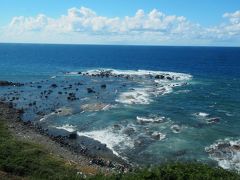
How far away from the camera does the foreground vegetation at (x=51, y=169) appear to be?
34125mm

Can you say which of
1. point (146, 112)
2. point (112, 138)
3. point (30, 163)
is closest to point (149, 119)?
point (146, 112)

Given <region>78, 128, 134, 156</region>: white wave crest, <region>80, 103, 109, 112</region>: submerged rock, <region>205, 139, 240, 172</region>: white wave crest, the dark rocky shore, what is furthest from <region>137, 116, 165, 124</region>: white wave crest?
<region>205, 139, 240, 172</region>: white wave crest

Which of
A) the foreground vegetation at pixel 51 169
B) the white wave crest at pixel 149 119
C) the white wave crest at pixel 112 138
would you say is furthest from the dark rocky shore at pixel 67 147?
the white wave crest at pixel 149 119

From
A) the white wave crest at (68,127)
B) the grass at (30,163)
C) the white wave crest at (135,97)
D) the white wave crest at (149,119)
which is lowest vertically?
the white wave crest at (68,127)

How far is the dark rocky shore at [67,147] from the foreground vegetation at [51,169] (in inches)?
135

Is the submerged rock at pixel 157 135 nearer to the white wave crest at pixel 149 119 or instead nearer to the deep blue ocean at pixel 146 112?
the deep blue ocean at pixel 146 112

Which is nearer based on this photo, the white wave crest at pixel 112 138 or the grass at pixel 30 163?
the grass at pixel 30 163

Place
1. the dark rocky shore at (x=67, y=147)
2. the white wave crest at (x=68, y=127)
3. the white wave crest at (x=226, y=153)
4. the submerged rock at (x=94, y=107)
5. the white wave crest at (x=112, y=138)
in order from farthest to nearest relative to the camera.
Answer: the submerged rock at (x=94, y=107) < the white wave crest at (x=68, y=127) < the white wave crest at (x=112, y=138) < the white wave crest at (x=226, y=153) < the dark rocky shore at (x=67, y=147)

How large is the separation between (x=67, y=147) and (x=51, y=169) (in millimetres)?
16728

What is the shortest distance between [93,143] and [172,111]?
81.7ft

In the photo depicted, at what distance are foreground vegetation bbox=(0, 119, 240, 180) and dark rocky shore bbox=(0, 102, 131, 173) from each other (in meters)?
3.42

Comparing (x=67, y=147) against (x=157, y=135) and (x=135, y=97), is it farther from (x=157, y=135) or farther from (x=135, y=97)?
(x=135, y=97)

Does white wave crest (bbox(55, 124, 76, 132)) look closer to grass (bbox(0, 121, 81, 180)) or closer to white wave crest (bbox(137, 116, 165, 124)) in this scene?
white wave crest (bbox(137, 116, 165, 124))

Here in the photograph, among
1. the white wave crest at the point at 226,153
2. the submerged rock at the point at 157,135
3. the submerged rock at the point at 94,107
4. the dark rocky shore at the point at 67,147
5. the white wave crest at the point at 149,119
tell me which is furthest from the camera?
the submerged rock at the point at 94,107
